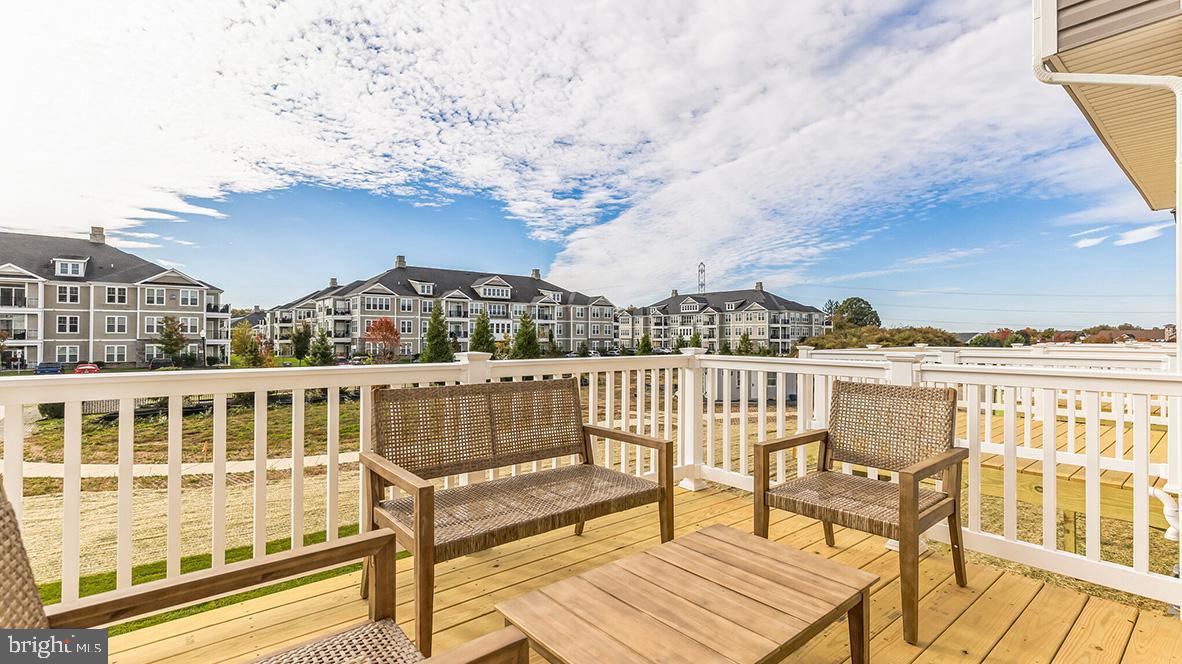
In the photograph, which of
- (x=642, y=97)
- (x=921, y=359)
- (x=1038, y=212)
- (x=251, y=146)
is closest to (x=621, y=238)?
(x=642, y=97)

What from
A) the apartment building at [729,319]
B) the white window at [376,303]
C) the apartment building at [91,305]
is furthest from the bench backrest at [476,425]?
the apartment building at [729,319]

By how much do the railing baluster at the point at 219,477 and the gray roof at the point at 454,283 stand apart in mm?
16149

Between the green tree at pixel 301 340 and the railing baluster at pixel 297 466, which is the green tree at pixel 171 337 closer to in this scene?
the green tree at pixel 301 340

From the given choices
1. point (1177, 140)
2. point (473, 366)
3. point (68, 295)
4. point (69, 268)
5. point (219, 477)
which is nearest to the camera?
point (219, 477)

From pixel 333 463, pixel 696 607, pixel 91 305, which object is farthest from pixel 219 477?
pixel 91 305

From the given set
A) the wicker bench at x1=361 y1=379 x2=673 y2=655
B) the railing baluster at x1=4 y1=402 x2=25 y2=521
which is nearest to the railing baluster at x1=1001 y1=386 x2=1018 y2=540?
the wicker bench at x1=361 y1=379 x2=673 y2=655

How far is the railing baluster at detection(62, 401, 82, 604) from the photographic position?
1.85 metres

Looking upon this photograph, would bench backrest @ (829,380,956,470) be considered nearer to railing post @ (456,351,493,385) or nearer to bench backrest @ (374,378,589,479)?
bench backrest @ (374,378,589,479)

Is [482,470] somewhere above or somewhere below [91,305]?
below

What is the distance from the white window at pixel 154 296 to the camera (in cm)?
1085

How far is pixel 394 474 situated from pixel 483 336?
15833 millimetres

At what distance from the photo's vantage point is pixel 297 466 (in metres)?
2.31

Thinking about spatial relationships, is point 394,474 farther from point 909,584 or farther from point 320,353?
point 320,353

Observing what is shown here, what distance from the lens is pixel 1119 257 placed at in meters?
14.2
